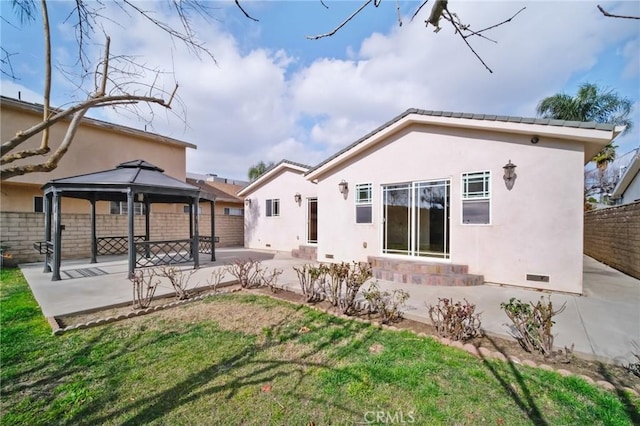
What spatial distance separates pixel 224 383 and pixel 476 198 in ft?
24.6

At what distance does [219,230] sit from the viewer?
693 inches

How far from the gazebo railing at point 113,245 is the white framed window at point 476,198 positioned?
1357 cm

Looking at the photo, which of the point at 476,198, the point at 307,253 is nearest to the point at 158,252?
the point at 307,253

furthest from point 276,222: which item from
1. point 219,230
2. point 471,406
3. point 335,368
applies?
point 471,406

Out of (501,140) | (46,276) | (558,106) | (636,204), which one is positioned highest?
(558,106)

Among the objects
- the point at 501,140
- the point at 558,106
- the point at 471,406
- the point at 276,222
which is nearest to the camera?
the point at 471,406

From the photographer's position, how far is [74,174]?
14062 millimetres

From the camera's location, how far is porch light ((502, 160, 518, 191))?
7.19m

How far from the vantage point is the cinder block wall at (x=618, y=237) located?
8461 millimetres

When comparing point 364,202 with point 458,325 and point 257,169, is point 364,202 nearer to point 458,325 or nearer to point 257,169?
point 458,325

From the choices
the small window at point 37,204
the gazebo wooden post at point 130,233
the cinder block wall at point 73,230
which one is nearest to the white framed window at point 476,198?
the gazebo wooden post at point 130,233

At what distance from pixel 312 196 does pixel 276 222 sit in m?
2.94

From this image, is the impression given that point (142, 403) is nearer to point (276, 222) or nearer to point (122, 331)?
point (122, 331)

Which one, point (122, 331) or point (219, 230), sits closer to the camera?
point (122, 331)
